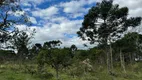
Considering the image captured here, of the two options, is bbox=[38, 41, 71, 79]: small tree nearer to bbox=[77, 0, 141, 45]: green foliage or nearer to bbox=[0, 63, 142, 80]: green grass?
bbox=[0, 63, 142, 80]: green grass

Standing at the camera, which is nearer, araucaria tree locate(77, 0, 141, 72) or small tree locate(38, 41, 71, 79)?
small tree locate(38, 41, 71, 79)

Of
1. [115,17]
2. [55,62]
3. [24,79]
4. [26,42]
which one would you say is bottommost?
[24,79]

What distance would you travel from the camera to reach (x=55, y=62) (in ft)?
83.5

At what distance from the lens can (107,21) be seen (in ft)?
123

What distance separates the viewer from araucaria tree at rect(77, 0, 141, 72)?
3659 cm

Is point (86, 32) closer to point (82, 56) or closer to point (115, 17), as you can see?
point (115, 17)

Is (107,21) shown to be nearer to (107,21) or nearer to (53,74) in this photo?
(107,21)

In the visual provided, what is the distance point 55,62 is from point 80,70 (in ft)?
36.1

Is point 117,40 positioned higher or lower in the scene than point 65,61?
higher

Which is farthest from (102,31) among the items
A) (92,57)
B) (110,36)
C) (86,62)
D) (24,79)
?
(24,79)

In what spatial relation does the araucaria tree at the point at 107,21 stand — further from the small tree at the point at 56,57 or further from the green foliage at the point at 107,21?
the small tree at the point at 56,57

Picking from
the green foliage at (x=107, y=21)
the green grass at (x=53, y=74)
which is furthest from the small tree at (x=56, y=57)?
the green foliage at (x=107, y=21)

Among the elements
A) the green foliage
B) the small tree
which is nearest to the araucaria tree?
the green foliage

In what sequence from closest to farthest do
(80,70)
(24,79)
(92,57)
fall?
(24,79), (80,70), (92,57)
